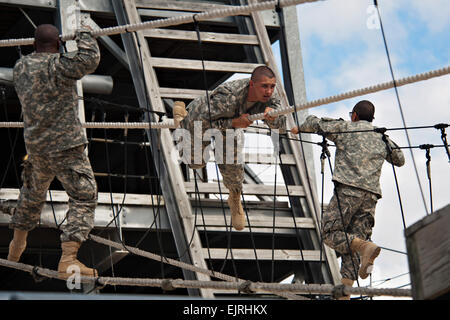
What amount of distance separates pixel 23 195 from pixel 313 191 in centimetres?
396

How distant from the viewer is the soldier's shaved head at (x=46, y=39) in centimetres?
518

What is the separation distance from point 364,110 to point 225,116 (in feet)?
3.52

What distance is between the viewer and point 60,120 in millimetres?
5188

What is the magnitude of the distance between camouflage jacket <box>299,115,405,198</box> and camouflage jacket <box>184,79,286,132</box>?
1.21 ft

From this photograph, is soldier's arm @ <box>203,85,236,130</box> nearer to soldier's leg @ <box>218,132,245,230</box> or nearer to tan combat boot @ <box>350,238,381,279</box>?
soldier's leg @ <box>218,132,245,230</box>

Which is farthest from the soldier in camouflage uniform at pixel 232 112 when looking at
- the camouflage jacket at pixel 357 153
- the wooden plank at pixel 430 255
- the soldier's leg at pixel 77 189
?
the wooden plank at pixel 430 255

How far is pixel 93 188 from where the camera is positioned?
17.6 ft

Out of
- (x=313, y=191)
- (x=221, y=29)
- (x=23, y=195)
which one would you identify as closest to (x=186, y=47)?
(x=221, y=29)

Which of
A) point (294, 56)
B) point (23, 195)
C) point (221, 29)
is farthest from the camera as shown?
point (221, 29)

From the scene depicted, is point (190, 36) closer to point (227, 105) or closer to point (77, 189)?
point (227, 105)

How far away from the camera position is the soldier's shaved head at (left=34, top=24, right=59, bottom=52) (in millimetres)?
5184

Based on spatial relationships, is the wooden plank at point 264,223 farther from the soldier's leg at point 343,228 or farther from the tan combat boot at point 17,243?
the tan combat boot at point 17,243
